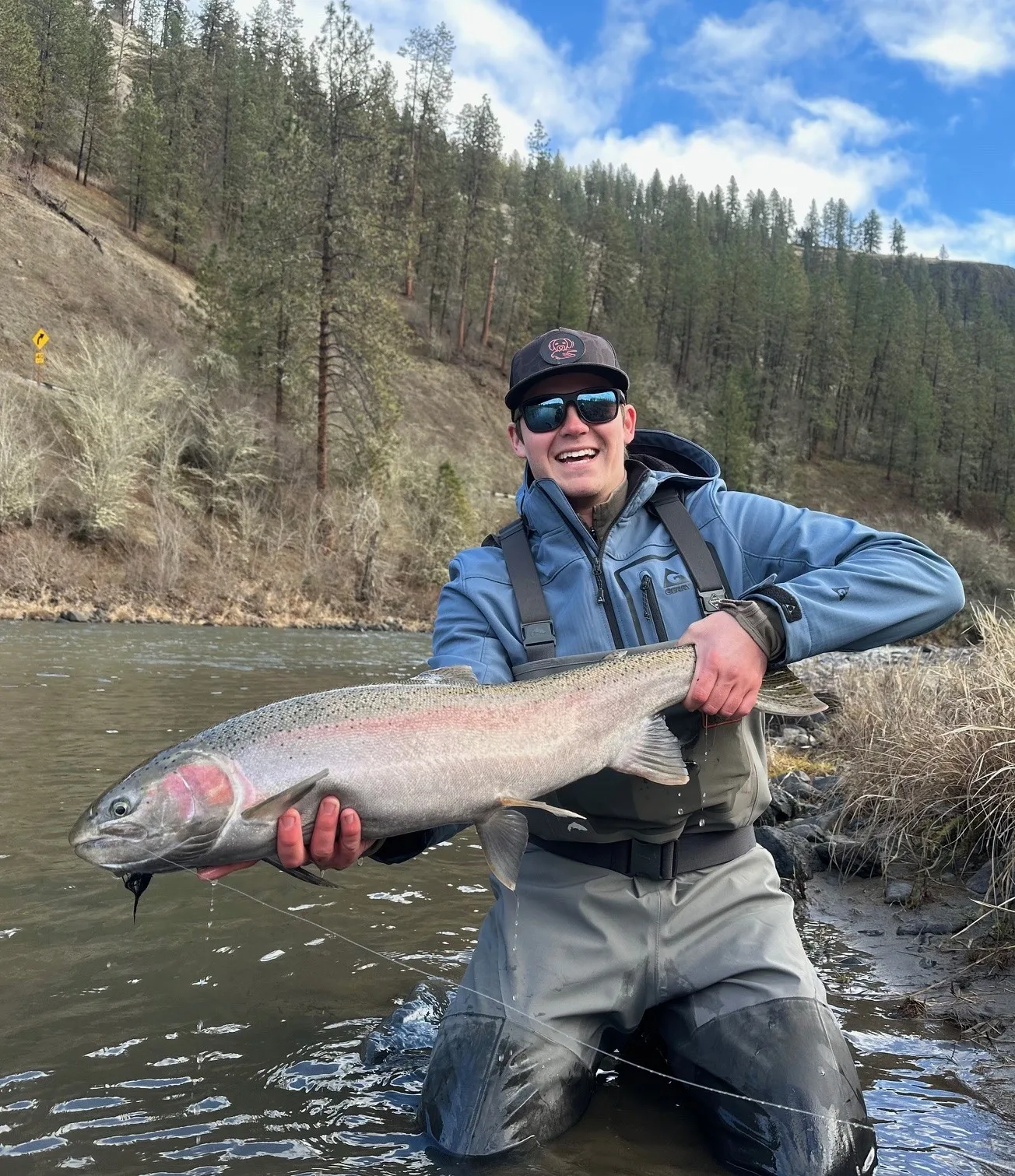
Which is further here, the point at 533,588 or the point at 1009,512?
the point at 1009,512

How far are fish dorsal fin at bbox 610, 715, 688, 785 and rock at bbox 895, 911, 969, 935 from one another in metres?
2.71

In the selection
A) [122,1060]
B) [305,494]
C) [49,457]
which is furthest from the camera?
[305,494]

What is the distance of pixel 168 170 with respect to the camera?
1914 inches

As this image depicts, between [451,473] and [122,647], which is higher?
[451,473]

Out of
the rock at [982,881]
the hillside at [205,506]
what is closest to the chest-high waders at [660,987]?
the rock at [982,881]

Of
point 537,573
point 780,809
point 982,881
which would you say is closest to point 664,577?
point 537,573

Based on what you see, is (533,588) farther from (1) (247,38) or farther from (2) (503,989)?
(1) (247,38)

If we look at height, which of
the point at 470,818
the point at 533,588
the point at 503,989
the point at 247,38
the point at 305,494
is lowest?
the point at 503,989

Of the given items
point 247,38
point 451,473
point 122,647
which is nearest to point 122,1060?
point 122,647

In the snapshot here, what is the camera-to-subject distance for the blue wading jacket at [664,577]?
321 cm

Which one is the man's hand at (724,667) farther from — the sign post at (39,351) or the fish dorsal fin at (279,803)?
the sign post at (39,351)

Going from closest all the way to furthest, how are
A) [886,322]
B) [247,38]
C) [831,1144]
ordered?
[831,1144]
[247,38]
[886,322]

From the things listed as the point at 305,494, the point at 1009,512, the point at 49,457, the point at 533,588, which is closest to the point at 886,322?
the point at 1009,512

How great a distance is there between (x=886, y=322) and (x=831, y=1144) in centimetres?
8346
